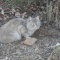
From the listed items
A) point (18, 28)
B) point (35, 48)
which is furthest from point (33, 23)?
point (35, 48)

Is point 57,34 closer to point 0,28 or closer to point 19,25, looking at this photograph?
point 19,25

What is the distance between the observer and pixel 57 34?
6469 millimetres

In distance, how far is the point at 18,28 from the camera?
625 cm

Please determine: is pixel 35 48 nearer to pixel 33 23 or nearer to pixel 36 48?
pixel 36 48

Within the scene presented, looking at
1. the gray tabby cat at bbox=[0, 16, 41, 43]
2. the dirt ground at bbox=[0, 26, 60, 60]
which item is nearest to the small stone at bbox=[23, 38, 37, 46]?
the dirt ground at bbox=[0, 26, 60, 60]

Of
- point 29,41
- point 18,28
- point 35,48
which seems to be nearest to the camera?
point 35,48

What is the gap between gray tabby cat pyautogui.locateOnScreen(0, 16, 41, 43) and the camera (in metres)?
6.10

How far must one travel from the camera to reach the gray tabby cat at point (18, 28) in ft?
20.0

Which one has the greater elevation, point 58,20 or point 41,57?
point 58,20

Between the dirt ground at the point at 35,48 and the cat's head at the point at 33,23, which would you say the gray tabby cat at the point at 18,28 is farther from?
the dirt ground at the point at 35,48

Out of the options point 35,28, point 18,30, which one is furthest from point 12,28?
point 35,28

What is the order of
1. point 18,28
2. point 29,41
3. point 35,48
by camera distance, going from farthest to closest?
point 18,28, point 29,41, point 35,48

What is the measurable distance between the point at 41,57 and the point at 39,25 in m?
1.05

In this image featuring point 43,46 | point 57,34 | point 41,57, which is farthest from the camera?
point 57,34
